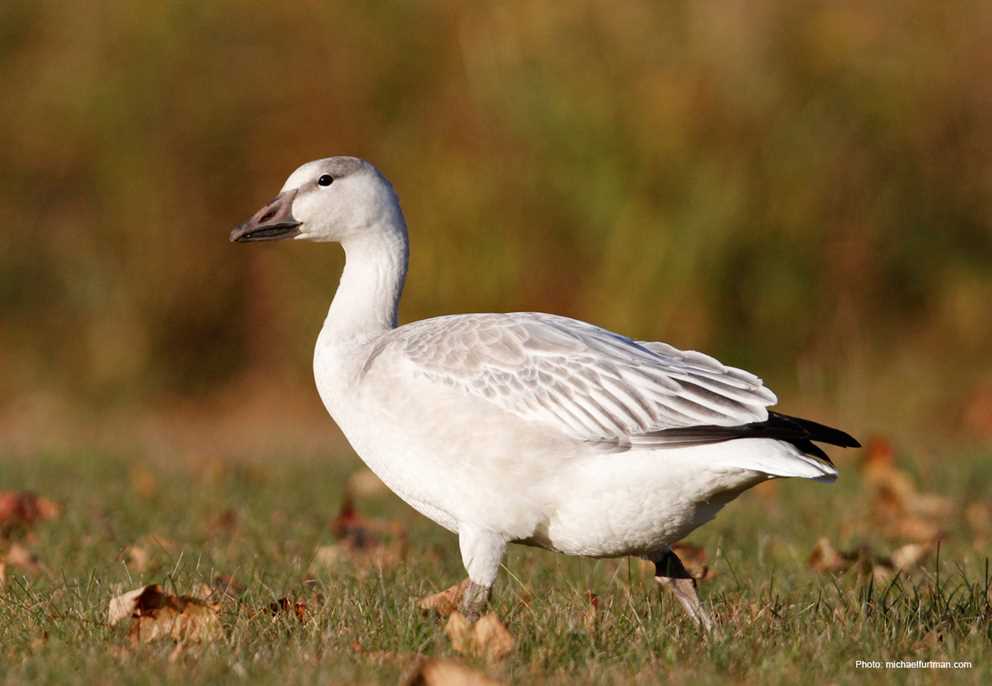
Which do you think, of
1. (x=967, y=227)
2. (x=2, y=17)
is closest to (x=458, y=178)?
(x=967, y=227)

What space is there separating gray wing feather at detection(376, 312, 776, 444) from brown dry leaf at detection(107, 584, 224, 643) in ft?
3.26

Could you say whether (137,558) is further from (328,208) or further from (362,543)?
(328,208)

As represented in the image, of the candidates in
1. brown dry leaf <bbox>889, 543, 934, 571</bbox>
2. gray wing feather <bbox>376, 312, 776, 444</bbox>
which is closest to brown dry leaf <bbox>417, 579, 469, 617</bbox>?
gray wing feather <bbox>376, 312, 776, 444</bbox>

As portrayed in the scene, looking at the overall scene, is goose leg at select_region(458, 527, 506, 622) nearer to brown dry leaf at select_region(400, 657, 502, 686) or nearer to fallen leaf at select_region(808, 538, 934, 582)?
brown dry leaf at select_region(400, 657, 502, 686)

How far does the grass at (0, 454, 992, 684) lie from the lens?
3553mm

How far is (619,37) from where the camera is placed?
10406 mm

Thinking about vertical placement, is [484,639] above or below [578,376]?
below

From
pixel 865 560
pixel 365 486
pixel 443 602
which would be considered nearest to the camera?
pixel 443 602

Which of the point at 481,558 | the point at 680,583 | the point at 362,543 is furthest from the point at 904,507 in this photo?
the point at 481,558

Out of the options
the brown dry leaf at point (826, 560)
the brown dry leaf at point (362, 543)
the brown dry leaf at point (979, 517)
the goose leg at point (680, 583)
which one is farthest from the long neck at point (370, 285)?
the brown dry leaf at point (979, 517)

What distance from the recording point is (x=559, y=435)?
14.1 feet

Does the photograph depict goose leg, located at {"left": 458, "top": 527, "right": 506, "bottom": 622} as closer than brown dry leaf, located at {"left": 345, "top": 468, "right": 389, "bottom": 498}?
Yes

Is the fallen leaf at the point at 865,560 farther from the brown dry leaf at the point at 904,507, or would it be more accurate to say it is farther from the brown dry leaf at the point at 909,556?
the brown dry leaf at the point at 904,507

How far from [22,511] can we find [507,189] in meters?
5.12
